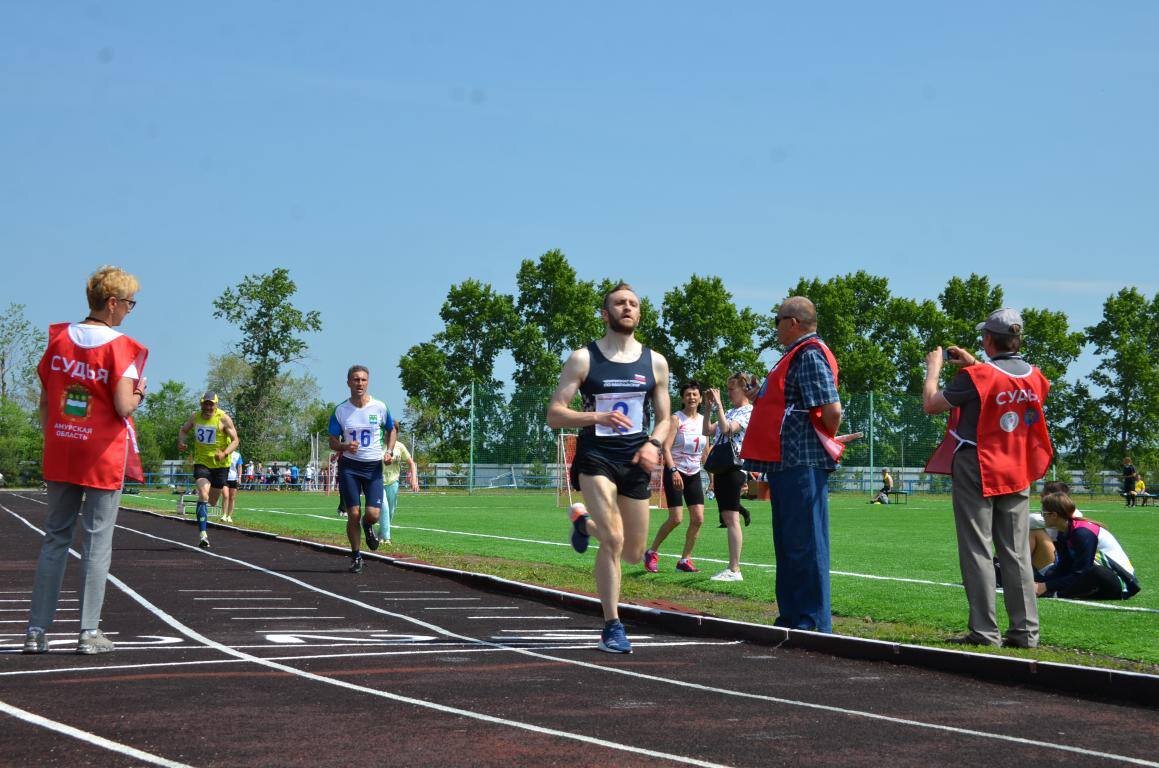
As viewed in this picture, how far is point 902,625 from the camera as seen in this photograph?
375 inches

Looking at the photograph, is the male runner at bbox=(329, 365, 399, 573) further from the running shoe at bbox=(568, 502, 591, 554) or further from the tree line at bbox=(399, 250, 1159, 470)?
the tree line at bbox=(399, 250, 1159, 470)

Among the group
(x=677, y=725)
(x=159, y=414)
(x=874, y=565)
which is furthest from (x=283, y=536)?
(x=159, y=414)

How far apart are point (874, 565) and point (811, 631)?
6.44 metres

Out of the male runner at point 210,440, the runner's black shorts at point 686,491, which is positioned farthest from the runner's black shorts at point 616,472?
the male runner at point 210,440

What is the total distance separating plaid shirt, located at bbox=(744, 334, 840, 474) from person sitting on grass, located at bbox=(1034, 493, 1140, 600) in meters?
3.26

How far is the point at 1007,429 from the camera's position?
8.36 meters

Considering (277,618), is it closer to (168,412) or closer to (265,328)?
(265,328)

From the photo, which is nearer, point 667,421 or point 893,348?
Result: point 667,421

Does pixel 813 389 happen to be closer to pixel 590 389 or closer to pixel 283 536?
pixel 590 389

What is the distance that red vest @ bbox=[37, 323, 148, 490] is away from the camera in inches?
302

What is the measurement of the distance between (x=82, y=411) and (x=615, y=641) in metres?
3.35

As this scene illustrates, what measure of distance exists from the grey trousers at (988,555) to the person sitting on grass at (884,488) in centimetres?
3642

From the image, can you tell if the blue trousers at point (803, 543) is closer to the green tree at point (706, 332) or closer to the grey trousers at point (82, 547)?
the grey trousers at point (82, 547)

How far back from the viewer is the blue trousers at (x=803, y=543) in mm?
8734
